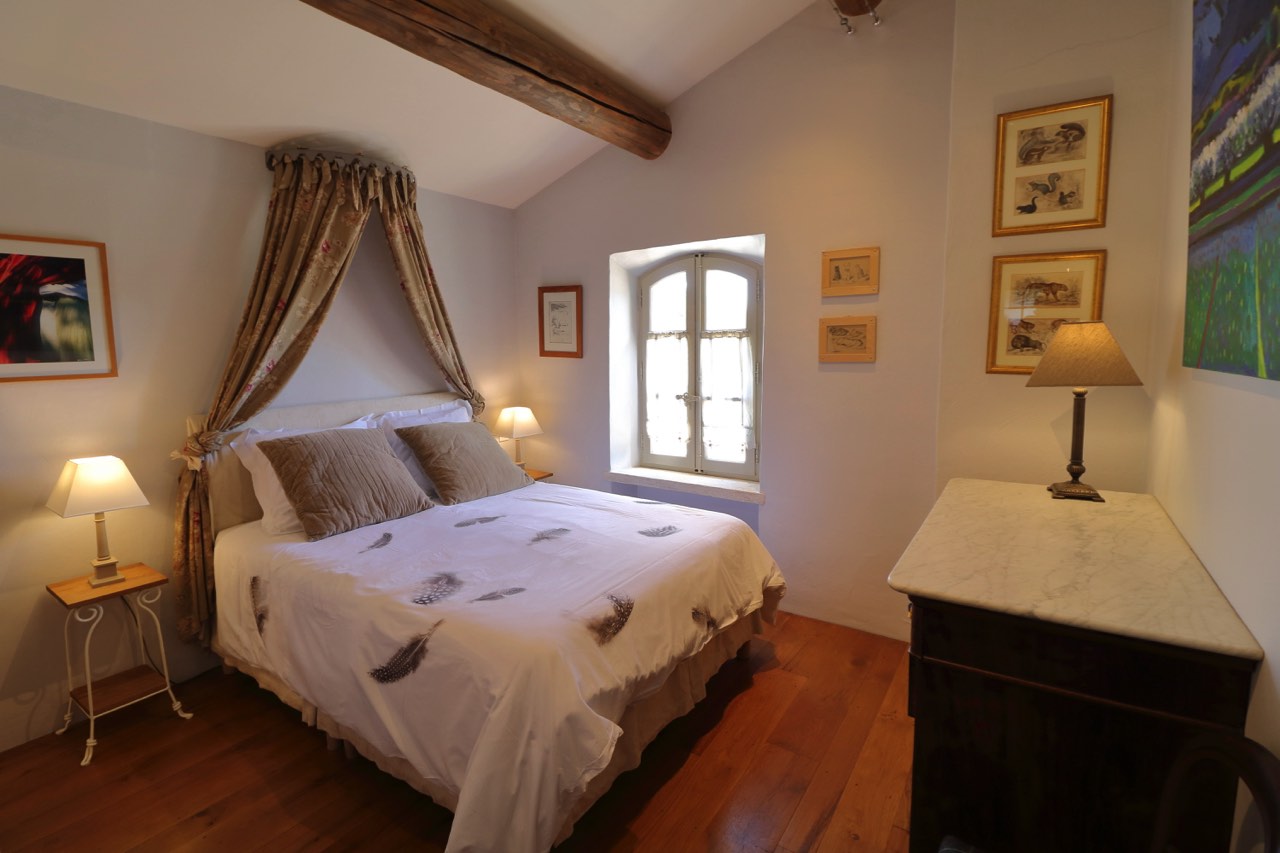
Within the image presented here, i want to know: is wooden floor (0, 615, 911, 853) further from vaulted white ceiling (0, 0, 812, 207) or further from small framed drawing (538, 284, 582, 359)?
vaulted white ceiling (0, 0, 812, 207)

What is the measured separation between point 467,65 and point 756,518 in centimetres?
262

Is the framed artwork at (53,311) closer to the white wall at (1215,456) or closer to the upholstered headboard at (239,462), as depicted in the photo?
the upholstered headboard at (239,462)

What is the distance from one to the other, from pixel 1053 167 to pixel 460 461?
280 cm

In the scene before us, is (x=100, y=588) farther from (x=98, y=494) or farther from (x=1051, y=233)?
(x=1051, y=233)

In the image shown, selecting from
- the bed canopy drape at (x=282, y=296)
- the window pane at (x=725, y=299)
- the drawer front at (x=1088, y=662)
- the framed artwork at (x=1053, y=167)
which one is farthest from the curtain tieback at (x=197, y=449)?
the framed artwork at (x=1053, y=167)

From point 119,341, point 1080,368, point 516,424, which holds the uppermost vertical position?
point 119,341

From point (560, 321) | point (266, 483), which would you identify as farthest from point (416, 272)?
point (266, 483)

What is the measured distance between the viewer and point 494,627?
5.57 feet

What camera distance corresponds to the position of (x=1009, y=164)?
2.26m

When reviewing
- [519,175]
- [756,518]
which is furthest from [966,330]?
[519,175]

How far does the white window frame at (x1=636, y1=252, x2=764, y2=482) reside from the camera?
3.61 meters

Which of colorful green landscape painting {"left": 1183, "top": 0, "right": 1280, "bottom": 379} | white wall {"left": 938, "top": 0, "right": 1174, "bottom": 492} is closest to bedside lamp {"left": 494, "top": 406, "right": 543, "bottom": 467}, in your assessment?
white wall {"left": 938, "top": 0, "right": 1174, "bottom": 492}

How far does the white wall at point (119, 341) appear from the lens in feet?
7.37

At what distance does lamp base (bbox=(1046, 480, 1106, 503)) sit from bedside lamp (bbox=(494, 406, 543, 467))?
9.38 feet
